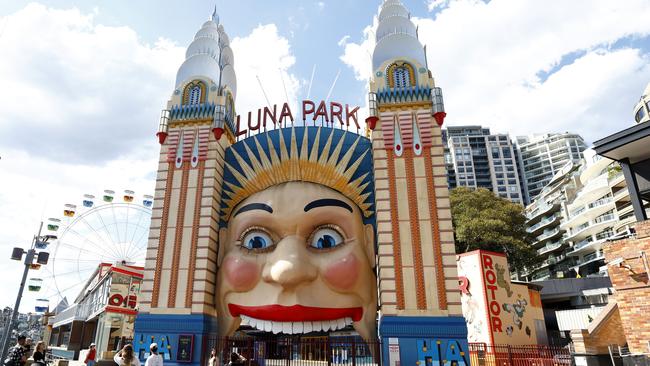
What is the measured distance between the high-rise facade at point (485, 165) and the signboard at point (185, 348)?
4190 inches

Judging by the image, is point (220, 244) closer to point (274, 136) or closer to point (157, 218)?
point (157, 218)

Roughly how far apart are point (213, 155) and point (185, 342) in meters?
7.81

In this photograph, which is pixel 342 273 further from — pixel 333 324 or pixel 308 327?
pixel 308 327

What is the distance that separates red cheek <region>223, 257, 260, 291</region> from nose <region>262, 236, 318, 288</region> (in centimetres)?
46

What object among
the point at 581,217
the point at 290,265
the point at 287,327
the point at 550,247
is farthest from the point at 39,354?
the point at 550,247

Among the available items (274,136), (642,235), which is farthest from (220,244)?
(642,235)

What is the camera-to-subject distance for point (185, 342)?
16.2m

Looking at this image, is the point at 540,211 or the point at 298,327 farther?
the point at 540,211

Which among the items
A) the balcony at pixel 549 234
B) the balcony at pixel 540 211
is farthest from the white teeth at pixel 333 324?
the balcony at pixel 540 211

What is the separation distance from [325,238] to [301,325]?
11.0 feet

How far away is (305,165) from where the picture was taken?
1797cm

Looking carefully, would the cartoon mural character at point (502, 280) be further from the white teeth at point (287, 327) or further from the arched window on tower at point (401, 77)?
the white teeth at point (287, 327)

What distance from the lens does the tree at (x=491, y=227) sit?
4166 cm

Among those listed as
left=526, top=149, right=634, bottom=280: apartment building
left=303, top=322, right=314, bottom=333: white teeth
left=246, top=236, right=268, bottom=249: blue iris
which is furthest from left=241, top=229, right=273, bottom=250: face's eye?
left=526, top=149, right=634, bottom=280: apartment building
